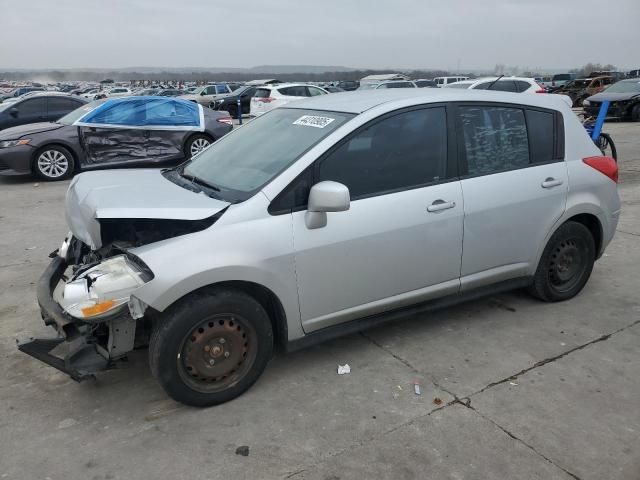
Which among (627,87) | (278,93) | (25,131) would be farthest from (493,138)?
(627,87)

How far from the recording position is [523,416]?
9.56 feet

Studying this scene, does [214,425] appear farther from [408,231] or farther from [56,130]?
[56,130]

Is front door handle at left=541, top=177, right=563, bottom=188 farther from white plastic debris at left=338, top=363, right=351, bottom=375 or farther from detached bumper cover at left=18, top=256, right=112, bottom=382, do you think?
detached bumper cover at left=18, top=256, right=112, bottom=382

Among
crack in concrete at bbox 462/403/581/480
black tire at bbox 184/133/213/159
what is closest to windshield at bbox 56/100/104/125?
black tire at bbox 184/133/213/159

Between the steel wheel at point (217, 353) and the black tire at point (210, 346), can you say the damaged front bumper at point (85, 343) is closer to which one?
the black tire at point (210, 346)

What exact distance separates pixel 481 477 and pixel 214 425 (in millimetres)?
1391

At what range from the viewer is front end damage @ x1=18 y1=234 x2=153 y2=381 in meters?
2.68

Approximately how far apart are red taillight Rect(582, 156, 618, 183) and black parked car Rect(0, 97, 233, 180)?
8075 millimetres

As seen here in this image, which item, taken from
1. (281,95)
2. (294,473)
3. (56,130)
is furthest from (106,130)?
(281,95)

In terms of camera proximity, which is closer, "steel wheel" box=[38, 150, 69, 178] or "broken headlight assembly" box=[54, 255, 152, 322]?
"broken headlight assembly" box=[54, 255, 152, 322]

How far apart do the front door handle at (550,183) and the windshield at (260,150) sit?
1.62 m

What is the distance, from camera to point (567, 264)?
170 inches

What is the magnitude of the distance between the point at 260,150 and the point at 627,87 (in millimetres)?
20577

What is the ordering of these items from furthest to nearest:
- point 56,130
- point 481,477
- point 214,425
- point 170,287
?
point 56,130 → point 214,425 → point 170,287 → point 481,477
